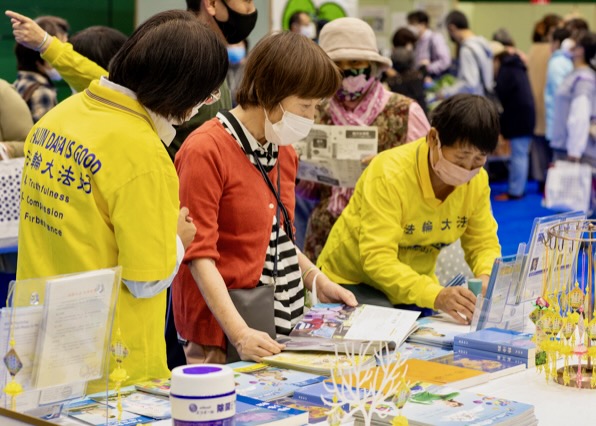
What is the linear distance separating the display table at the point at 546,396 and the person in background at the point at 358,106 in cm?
182

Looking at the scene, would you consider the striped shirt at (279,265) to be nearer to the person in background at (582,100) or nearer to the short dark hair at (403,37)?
the person in background at (582,100)

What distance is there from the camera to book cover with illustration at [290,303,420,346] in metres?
2.73

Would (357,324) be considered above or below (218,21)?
below

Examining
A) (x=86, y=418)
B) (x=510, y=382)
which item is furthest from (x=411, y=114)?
(x=86, y=418)

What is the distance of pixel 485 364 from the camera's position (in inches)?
103

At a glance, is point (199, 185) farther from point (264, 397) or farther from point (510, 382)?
point (510, 382)

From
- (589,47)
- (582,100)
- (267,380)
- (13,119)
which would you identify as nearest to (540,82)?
(582,100)

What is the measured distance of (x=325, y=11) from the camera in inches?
352

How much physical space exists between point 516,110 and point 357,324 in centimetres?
880

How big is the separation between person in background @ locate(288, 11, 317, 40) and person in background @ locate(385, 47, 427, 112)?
0.79 metres

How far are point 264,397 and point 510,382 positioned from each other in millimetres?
674

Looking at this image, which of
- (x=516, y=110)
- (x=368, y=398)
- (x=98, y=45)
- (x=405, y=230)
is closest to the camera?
(x=368, y=398)

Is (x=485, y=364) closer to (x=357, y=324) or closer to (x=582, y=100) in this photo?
(x=357, y=324)

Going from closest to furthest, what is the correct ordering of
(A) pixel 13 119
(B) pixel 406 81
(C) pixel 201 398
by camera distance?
1. (C) pixel 201 398
2. (A) pixel 13 119
3. (B) pixel 406 81
